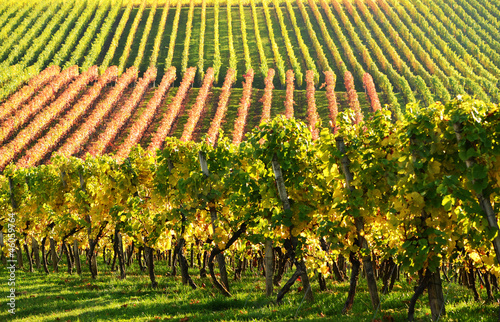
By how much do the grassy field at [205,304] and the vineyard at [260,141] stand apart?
0.39 m

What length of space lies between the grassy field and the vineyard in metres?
0.39

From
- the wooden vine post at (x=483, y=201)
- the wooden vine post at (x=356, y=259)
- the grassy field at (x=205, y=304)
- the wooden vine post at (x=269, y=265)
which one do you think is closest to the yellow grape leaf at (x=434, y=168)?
the wooden vine post at (x=483, y=201)

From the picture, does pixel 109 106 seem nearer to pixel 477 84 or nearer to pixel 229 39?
pixel 229 39

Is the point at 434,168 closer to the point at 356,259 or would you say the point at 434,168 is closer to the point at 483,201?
the point at 483,201

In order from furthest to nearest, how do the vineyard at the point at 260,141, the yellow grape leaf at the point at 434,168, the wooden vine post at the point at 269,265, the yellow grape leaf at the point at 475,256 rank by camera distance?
1. the wooden vine post at the point at 269,265
2. the yellow grape leaf at the point at 475,256
3. the vineyard at the point at 260,141
4. the yellow grape leaf at the point at 434,168

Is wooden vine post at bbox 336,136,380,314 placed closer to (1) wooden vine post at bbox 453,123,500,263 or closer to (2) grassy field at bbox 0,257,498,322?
(2) grassy field at bbox 0,257,498,322

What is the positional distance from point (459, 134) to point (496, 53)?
8179cm

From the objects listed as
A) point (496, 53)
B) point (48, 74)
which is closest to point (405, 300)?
point (48, 74)

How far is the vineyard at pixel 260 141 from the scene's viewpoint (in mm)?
6051

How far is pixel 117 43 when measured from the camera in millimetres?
79750

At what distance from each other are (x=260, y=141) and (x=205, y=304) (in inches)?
987

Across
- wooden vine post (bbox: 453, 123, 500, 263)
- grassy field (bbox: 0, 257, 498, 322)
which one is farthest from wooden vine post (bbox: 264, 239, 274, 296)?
wooden vine post (bbox: 453, 123, 500, 263)

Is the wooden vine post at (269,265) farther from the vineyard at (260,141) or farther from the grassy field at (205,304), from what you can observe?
the grassy field at (205,304)

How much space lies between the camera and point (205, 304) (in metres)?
9.33
